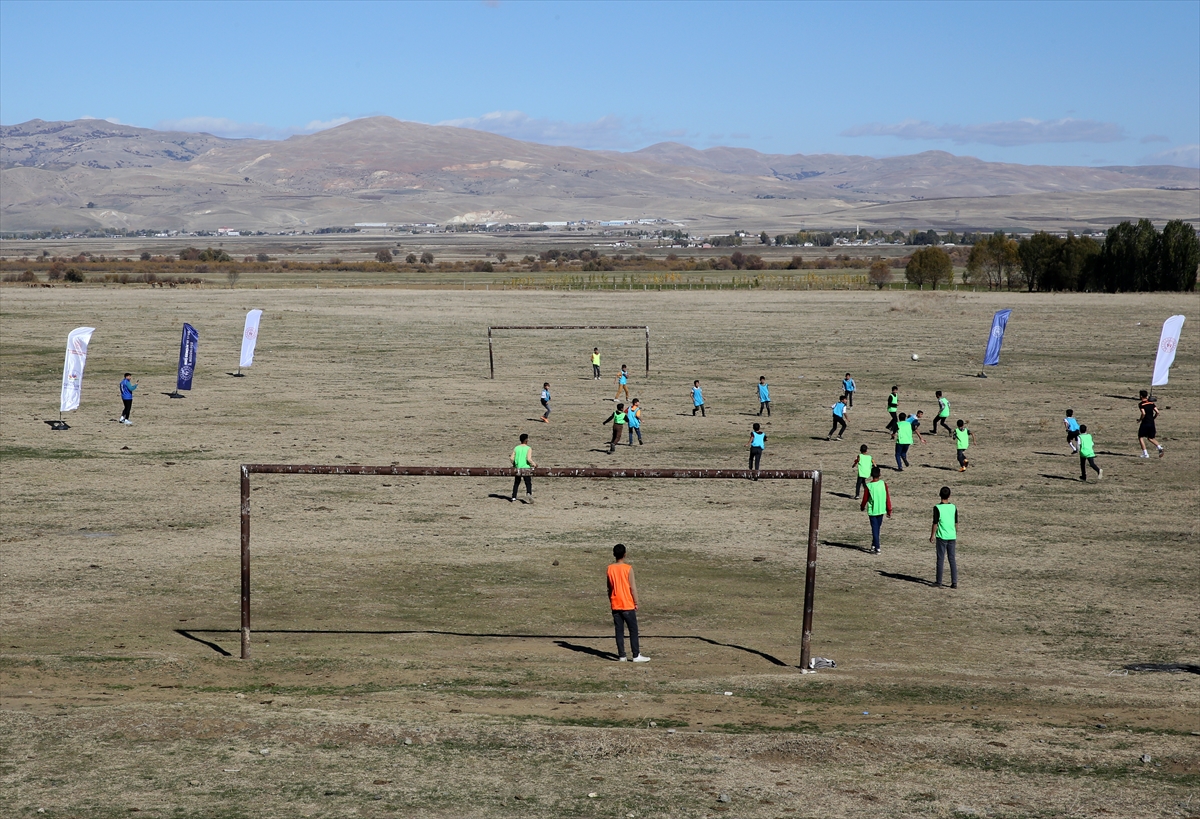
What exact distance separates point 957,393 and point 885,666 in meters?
31.5

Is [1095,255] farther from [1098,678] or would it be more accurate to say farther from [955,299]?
[1098,678]

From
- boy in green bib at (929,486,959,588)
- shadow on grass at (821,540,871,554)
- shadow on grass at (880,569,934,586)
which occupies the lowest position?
shadow on grass at (880,569,934,586)

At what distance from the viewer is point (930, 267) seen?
349ft

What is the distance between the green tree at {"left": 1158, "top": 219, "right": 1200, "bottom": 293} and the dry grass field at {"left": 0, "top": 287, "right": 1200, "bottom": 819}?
5401 centimetres

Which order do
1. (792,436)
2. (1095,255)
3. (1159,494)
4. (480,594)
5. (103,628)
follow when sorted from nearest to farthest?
(103,628) < (480,594) < (1159,494) < (792,436) < (1095,255)

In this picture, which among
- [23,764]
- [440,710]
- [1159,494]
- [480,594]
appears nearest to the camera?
[23,764]

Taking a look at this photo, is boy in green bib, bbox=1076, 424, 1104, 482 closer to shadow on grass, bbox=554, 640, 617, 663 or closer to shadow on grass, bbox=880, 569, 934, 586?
shadow on grass, bbox=880, 569, 934, 586

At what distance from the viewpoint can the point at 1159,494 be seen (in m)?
27.8

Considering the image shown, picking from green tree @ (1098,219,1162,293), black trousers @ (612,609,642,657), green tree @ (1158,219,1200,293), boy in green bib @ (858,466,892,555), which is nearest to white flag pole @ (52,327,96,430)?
boy in green bib @ (858,466,892,555)

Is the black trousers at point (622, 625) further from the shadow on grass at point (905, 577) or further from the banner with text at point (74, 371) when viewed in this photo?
the banner with text at point (74, 371)

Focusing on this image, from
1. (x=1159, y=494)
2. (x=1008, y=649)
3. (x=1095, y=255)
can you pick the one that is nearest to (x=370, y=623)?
(x=1008, y=649)

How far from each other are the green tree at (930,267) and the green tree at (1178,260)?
19025mm

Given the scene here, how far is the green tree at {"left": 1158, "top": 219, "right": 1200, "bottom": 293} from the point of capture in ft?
299

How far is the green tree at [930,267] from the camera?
106 metres
